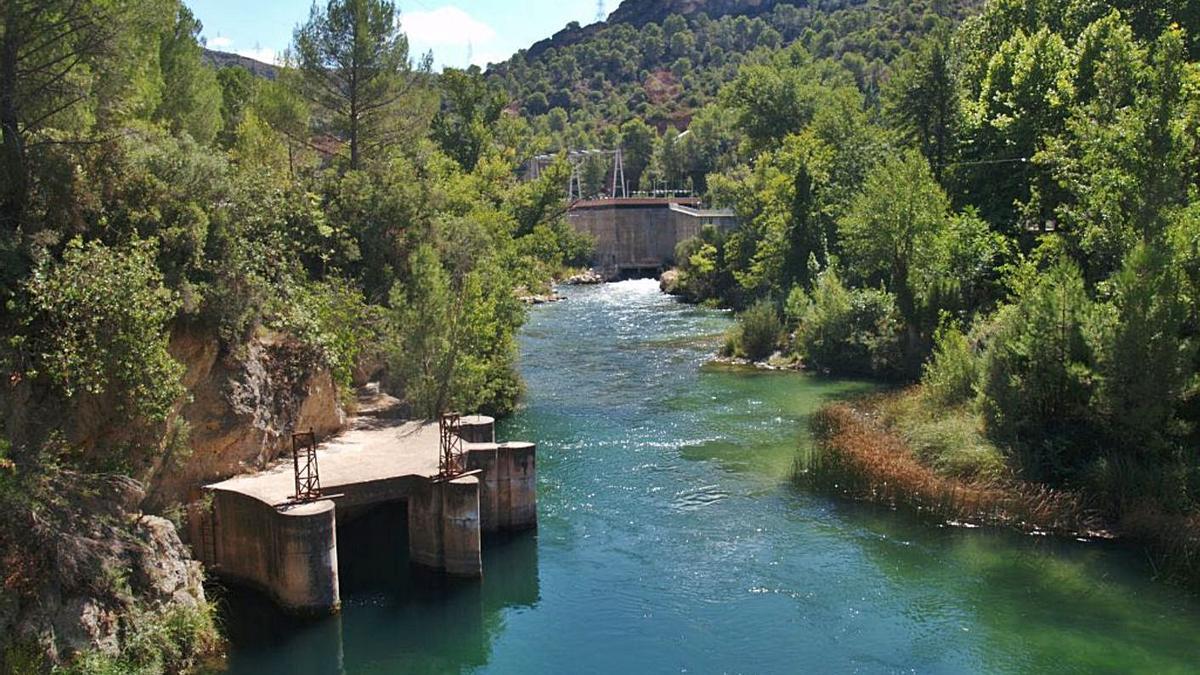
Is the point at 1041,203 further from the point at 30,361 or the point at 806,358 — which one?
the point at 30,361

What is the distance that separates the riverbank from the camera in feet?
72.7

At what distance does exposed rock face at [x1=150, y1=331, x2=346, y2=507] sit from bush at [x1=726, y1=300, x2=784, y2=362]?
25.7 m

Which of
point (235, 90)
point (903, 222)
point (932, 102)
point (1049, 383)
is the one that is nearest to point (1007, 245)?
point (903, 222)

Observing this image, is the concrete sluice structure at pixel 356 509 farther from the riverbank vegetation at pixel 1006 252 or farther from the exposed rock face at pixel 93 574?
the riverbank vegetation at pixel 1006 252

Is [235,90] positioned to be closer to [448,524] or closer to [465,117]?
[465,117]

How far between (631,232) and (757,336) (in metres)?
54.5

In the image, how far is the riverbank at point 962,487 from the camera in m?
22.2

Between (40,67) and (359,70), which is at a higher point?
(359,70)

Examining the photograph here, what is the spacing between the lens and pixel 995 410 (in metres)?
26.2

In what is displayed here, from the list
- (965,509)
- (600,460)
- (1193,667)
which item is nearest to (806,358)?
(600,460)

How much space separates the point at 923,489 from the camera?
1006 inches

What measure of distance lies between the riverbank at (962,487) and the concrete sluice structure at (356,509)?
8482 mm

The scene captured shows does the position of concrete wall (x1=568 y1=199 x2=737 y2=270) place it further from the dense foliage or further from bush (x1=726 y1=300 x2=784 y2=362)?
bush (x1=726 y1=300 x2=784 y2=362)

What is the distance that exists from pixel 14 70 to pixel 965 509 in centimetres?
2184
